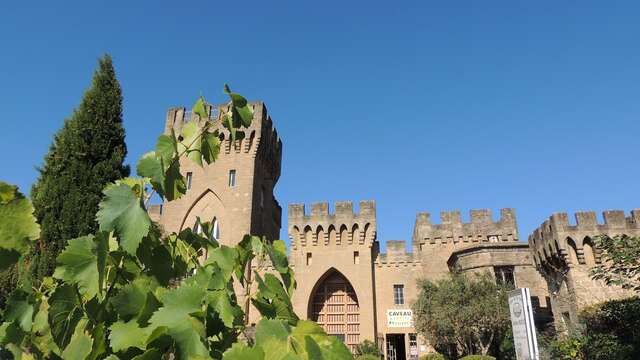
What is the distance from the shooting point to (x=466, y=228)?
27031mm

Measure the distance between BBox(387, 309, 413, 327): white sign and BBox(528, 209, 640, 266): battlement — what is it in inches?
358

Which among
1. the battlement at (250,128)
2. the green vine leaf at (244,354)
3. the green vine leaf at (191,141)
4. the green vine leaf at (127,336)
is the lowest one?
the green vine leaf at (244,354)

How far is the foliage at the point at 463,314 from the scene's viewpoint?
20.5 meters

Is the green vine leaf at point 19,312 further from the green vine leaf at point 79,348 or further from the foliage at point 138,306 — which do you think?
the green vine leaf at point 79,348

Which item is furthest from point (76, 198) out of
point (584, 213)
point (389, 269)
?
point (584, 213)

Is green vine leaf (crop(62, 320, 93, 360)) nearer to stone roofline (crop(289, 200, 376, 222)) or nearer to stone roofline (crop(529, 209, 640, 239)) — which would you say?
stone roofline (crop(529, 209, 640, 239))

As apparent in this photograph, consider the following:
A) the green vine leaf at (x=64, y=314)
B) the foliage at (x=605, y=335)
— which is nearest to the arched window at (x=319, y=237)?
the foliage at (x=605, y=335)

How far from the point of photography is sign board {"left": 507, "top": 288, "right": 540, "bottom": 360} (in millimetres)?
7742

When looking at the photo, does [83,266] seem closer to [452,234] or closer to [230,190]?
[230,190]

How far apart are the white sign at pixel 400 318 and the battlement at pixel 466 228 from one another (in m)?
4.25

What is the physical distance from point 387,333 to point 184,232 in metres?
26.1

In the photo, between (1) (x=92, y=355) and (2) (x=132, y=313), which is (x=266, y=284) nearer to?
(2) (x=132, y=313)

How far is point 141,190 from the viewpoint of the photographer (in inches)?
56.6

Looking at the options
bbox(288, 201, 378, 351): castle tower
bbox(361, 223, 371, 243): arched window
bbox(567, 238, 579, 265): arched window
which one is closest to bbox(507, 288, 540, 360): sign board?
bbox(567, 238, 579, 265): arched window
